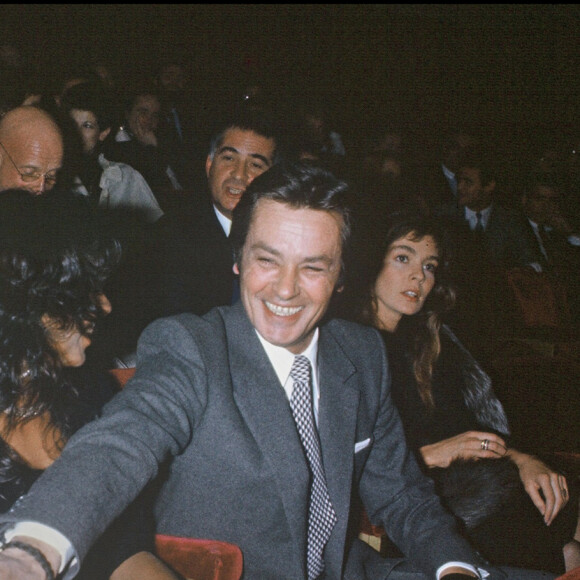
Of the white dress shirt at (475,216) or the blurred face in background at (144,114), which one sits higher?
the blurred face in background at (144,114)

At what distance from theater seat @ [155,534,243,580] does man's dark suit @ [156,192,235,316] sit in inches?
47.1

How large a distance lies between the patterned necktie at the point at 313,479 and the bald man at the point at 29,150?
110 cm

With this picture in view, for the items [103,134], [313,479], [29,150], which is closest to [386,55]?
[103,134]

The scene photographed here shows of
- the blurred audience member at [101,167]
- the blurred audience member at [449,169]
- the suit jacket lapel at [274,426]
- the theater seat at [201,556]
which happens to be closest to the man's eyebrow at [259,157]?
the blurred audience member at [101,167]

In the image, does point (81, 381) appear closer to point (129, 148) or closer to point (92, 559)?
point (92, 559)

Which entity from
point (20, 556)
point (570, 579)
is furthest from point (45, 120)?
point (570, 579)

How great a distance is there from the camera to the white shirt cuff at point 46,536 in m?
0.77

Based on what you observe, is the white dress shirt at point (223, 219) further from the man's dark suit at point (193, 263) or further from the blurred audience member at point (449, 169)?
the blurred audience member at point (449, 169)

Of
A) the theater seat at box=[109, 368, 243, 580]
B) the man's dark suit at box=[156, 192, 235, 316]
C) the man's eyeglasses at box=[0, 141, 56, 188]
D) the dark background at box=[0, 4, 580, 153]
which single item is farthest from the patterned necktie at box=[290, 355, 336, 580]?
the dark background at box=[0, 4, 580, 153]

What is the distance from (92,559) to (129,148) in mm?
2797

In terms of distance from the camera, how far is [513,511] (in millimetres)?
1817

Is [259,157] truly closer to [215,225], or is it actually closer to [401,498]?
[215,225]

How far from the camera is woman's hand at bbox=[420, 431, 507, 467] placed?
2.05 metres

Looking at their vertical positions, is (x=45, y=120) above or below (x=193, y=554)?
above
